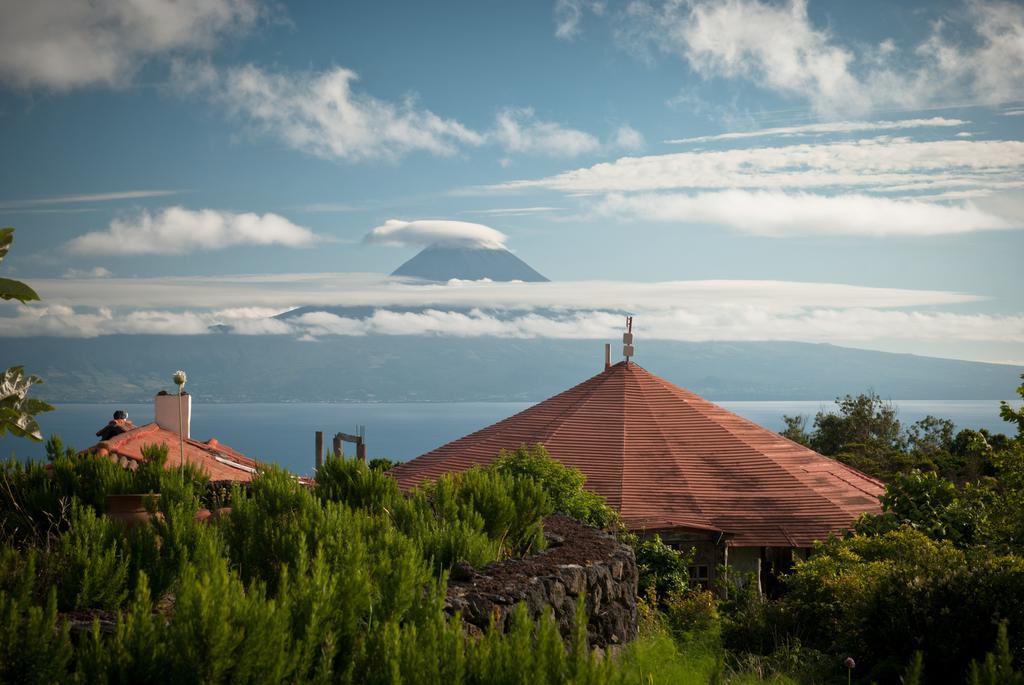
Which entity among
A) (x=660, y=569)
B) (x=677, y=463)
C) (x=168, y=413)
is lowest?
(x=660, y=569)

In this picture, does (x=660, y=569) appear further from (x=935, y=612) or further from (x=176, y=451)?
(x=935, y=612)

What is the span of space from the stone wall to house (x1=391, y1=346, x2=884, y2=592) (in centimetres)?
1033

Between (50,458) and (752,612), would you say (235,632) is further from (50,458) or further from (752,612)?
(752,612)

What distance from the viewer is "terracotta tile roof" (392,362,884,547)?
25.9 metres

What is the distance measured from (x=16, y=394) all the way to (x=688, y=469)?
21.5 meters

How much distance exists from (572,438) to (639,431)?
2025mm

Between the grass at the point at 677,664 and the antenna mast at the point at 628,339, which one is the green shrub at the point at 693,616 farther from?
the antenna mast at the point at 628,339

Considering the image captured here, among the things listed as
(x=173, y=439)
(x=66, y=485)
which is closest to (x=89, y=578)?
(x=66, y=485)

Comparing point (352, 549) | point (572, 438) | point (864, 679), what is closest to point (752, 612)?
point (864, 679)

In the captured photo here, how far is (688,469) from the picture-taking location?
27891 millimetres

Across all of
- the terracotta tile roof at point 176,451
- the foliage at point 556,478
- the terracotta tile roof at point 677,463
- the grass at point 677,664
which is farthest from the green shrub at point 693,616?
the terracotta tile roof at point 176,451

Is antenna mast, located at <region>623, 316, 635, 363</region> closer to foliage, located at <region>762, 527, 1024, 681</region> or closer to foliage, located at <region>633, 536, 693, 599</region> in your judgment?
foliage, located at <region>633, 536, 693, 599</region>

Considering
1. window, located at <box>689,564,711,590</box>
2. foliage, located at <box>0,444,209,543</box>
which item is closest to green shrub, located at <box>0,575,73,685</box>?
foliage, located at <box>0,444,209,543</box>

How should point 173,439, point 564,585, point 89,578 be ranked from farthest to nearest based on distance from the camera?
point 173,439
point 564,585
point 89,578
